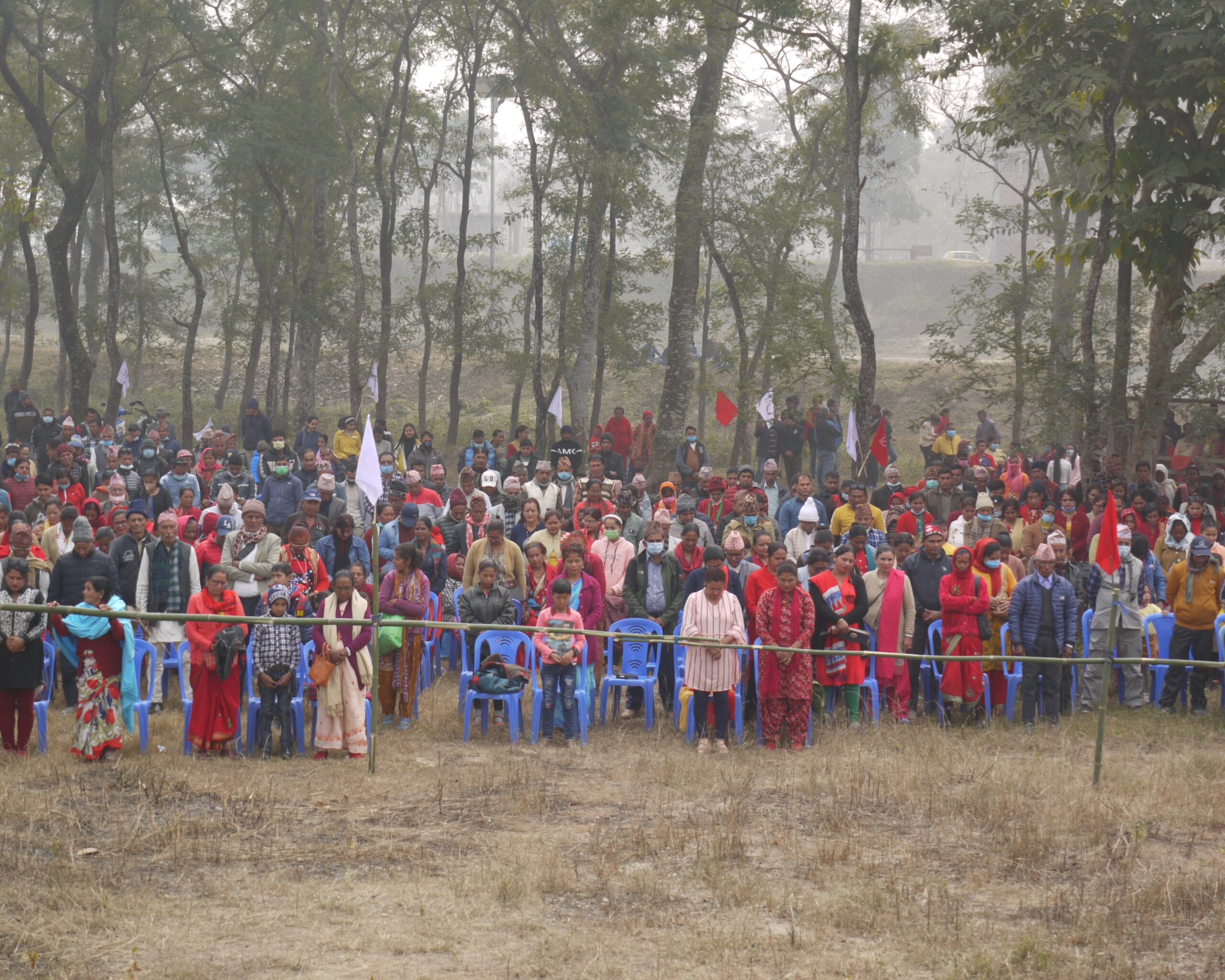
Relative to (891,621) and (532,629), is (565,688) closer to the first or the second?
(532,629)

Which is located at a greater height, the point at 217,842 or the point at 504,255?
the point at 504,255

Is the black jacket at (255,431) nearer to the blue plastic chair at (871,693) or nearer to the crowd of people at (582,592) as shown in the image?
the crowd of people at (582,592)

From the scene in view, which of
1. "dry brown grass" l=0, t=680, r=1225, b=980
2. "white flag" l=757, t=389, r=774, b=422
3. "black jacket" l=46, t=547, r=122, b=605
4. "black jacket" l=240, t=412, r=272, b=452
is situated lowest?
"dry brown grass" l=0, t=680, r=1225, b=980

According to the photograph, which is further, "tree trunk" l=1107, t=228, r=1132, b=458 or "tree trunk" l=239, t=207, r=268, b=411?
"tree trunk" l=239, t=207, r=268, b=411

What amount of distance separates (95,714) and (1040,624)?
7.51 m

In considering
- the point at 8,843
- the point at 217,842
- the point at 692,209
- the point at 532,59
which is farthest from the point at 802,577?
the point at 532,59

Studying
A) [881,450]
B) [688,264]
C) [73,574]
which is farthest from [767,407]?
[73,574]

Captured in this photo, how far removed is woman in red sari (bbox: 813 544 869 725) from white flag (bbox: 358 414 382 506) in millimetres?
3654

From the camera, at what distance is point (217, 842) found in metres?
7.34

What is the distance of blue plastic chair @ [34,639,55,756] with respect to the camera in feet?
30.5

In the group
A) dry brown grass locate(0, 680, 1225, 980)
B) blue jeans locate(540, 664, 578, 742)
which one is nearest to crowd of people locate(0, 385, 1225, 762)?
blue jeans locate(540, 664, 578, 742)

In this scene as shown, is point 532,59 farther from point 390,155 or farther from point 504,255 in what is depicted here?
point 504,255

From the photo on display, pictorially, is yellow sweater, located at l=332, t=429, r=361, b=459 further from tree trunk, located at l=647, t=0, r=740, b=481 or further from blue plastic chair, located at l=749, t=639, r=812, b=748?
blue plastic chair, located at l=749, t=639, r=812, b=748

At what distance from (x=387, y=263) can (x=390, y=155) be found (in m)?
7.54
